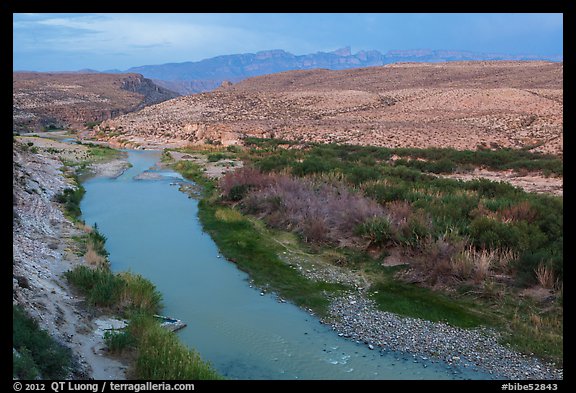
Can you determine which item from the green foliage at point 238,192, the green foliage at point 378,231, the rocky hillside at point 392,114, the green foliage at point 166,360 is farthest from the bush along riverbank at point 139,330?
the rocky hillside at point 392,114

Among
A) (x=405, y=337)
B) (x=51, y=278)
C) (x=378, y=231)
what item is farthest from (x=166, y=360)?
(x=378, y=231)

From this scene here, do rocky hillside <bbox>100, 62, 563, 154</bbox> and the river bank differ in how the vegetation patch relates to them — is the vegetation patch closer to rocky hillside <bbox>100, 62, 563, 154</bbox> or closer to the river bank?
the river bank

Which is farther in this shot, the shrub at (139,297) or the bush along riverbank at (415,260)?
the shrub at (139,297)

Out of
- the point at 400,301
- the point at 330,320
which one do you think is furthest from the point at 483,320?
the point at 330,320

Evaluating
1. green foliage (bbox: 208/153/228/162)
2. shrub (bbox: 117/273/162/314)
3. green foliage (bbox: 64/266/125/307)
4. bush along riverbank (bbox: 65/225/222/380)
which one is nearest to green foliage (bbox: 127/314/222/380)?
bush along riverbank (bbox: 65/225/222/380)

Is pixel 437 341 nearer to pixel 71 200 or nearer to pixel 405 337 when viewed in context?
pixel 405 337

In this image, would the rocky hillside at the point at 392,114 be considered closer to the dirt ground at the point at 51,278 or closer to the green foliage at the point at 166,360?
the dirt ground at the point at 51,278
